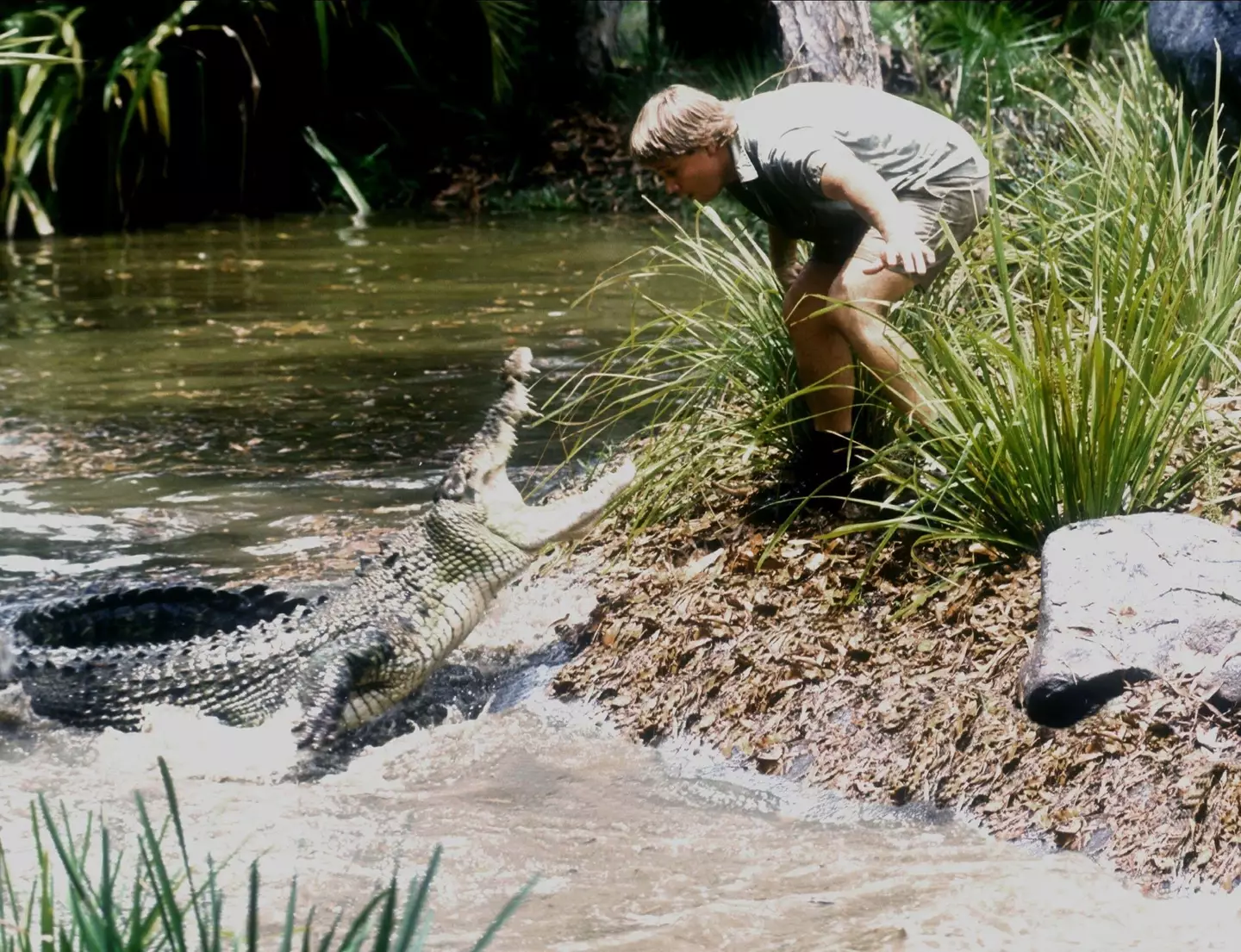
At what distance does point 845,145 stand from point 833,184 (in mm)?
279

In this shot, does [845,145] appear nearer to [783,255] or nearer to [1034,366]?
[783,255]

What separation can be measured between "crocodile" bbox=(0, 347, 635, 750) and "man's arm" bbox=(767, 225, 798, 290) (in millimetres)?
769

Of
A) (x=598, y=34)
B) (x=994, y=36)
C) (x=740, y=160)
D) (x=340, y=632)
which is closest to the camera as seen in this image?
(x=740, y=160)

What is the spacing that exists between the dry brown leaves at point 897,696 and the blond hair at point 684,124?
1232mm

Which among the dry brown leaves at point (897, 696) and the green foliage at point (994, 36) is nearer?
the dry brown leaves at point (897, 696)

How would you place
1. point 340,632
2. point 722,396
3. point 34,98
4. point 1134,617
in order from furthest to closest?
point 34,98
point 722,396
point 340,632
point 1134,617

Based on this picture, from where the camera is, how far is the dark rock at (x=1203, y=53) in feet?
22.9

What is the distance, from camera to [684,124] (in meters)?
4.46

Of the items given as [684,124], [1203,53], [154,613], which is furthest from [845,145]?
[1203,53]

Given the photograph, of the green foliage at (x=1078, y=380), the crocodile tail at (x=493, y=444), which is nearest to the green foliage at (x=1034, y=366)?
the green foliage at (x=1078, y=380)

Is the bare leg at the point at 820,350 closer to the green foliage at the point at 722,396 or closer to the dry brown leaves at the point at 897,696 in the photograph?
the green foliage at the point at 722,396

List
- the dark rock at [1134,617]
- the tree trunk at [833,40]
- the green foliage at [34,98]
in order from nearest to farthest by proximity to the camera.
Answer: the dark rock at [1134,617], the tree trunk at [833,40], the green foliage at [34,98]

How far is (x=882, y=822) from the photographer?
3814mm

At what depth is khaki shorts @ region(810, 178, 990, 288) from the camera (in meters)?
4.59
